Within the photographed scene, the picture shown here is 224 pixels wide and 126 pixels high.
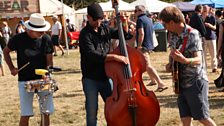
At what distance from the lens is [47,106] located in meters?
6.50

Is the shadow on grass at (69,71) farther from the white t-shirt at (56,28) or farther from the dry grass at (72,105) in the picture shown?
the white t-shirt at (56,28)

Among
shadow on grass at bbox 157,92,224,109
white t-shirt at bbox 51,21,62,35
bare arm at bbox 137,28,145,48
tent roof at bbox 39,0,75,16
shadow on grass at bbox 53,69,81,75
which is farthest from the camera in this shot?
tent roof at bbox 39,0,75,16

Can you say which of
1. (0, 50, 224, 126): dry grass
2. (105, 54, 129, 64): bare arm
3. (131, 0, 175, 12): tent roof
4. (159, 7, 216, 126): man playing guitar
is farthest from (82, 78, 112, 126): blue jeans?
(131, 0, 175, 12): tent roof

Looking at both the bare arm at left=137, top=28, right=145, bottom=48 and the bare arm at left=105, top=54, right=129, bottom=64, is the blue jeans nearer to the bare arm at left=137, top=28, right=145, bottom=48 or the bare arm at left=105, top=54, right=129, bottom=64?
the bare arm at left=105, top=54, right=129, bottom=64

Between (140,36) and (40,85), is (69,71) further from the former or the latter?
(40,85)

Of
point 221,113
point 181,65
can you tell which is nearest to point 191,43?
point 181,65

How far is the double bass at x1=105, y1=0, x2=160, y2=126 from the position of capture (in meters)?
5.71

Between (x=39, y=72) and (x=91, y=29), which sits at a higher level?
(x=91, y=29)

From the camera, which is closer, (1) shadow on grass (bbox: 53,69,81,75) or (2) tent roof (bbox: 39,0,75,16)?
(1) shadow on grass (bbox: 53,69,81,75)

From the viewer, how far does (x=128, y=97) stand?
18.7 feet

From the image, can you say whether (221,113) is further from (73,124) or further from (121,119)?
(121,119)

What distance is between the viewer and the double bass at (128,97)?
225 inches

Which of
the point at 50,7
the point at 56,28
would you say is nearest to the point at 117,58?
the point at 56,28

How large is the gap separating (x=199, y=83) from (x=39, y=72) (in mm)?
1865
